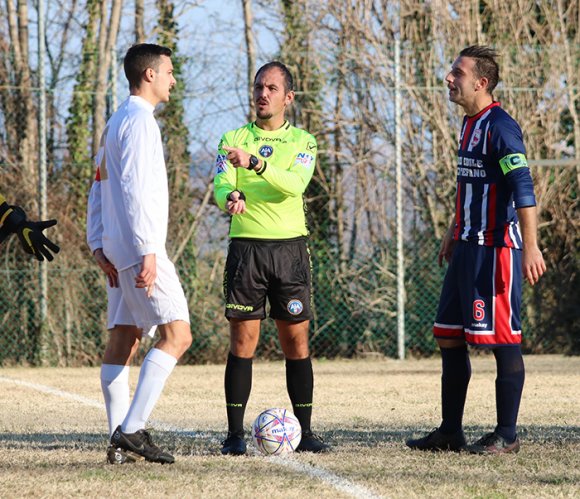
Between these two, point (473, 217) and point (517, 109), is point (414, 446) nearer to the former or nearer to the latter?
point (473, 217)

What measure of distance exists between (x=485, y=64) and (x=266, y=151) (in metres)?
1.31

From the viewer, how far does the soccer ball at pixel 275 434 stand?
6.31m

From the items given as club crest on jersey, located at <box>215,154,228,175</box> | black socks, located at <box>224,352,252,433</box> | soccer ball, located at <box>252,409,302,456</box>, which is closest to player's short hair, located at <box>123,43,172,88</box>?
club crest on jersey, located at <box>215,154,228,175</box>

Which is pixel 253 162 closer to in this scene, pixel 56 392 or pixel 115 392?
pixel 115 392

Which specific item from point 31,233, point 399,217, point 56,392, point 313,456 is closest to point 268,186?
point 31,233

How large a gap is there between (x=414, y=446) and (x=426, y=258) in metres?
8.32

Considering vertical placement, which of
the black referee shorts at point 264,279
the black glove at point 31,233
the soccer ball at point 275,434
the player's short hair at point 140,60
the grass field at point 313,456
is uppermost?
the player's short hair at point 140,60

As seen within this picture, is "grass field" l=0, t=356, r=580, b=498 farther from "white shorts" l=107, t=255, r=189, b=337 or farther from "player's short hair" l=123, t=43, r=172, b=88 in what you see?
"player's short hair" l=123, t=43, r=172, b=88

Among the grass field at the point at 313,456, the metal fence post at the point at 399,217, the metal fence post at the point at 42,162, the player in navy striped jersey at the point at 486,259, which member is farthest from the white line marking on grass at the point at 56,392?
the metal fence post at the point at 399,217

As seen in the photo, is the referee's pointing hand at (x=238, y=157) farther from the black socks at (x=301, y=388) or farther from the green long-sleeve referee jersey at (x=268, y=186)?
the black socks at (x=301, y=388)

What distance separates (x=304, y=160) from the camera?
21.8 feet

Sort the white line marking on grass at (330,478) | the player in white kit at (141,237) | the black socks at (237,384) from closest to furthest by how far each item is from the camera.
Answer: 1. the white line marking on grass at (330,478)
2. the player in white kit at (141,237)
3. the black socks at (237,384)

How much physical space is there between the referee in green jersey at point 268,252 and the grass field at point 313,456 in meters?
0.42

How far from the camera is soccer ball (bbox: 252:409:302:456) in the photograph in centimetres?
631
